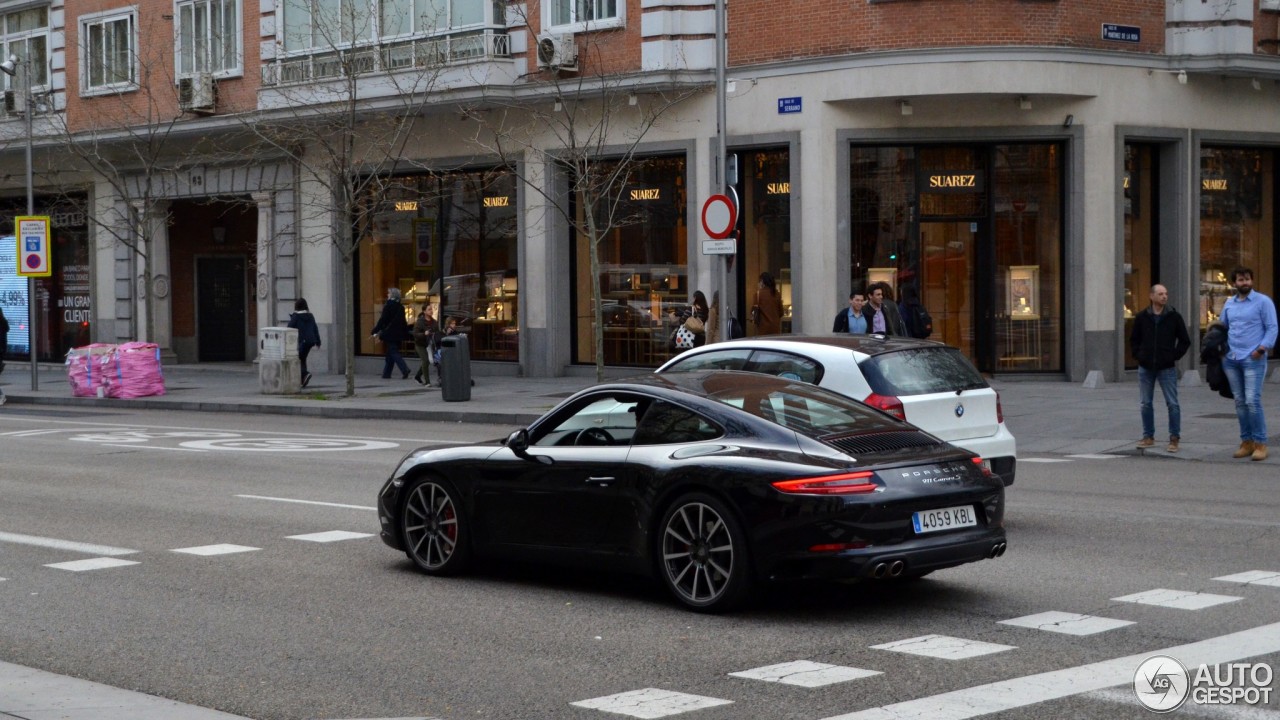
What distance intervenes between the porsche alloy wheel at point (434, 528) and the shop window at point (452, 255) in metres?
18.6

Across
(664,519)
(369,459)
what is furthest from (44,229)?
(664,519)

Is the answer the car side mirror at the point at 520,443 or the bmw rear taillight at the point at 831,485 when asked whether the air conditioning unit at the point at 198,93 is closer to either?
the car side mirror at the point at 520,443

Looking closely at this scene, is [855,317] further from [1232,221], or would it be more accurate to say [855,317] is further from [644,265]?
[1232,221]

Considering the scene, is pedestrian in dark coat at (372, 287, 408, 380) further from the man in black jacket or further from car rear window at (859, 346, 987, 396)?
car rear window at (859, 346, 987, 396)

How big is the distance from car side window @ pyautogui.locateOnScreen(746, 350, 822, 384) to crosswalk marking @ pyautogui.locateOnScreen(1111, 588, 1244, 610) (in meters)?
3.42

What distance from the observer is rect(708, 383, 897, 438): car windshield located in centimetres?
826

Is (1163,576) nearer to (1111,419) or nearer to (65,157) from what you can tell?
(1111,419)

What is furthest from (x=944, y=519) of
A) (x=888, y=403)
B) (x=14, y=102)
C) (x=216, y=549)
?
(x=14, y=102)

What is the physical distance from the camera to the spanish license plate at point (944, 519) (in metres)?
7.82

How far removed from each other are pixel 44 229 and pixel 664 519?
81.6 feet

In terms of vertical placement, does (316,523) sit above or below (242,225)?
below

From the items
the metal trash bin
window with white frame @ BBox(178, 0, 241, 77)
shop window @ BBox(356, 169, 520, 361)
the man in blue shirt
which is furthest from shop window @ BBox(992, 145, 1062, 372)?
window with white frame @ BBox(178, 0, 241, 77)

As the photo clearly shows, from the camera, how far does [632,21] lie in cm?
2616

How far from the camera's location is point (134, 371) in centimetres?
2808
